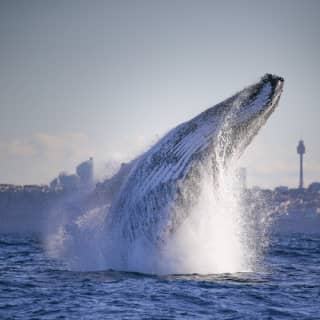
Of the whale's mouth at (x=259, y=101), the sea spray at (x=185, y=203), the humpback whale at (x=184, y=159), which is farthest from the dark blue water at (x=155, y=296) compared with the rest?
the whale's mouth at (x=259, y=101)

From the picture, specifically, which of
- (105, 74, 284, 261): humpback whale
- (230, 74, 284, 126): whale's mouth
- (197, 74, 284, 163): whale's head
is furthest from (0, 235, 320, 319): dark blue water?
(230, 74, 284, 126): whale's mouth

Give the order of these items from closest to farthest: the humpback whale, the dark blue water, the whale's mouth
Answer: the dark blue water
the whale's mouth
the humpback whale

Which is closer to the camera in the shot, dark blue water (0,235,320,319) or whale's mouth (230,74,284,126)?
dark blue water (0,235,320,319)

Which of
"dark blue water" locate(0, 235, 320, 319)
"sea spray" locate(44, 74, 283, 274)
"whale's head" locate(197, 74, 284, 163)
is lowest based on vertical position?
"dark blue water" locate(0, 235, 320, 319)

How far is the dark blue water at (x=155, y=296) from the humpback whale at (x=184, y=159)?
1.21m

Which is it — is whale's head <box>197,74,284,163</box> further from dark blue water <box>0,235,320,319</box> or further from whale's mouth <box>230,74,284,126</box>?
dark blue water <box>0,235,320,319</box>

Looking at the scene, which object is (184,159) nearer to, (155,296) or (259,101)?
(259,101)

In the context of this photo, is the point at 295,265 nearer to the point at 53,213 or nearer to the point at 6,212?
the point at 53,213

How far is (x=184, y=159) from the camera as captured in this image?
1197 centimetres

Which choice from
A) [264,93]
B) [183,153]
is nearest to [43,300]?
A: [183,153]

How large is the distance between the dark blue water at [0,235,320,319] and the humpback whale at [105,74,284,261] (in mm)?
1207

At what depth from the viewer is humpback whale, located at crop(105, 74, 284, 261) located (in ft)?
39.2

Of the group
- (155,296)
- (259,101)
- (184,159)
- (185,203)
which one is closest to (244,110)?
(259,101)

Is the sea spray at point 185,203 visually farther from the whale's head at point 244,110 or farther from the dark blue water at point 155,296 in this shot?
the dark blue water at point 155,296
